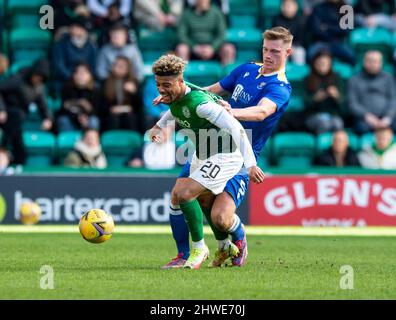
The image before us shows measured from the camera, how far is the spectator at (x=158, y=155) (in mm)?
16516

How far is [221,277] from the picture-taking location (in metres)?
8.73

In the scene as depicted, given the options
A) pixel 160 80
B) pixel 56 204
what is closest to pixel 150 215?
pixel 56 204

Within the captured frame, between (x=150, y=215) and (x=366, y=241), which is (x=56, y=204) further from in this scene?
(x=366, y=241)

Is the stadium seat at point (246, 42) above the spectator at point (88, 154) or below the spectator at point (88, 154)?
above

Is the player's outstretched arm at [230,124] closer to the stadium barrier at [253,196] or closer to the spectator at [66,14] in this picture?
the stadium barrier at [253,196]

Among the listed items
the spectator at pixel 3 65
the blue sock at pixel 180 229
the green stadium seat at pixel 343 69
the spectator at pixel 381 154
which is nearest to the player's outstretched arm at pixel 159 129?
the blue sock at pixel 180 229

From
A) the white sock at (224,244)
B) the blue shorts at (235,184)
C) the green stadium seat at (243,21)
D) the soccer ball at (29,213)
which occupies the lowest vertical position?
the soccer ball at (29,213)

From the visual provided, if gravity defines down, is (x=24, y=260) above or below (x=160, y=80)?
below

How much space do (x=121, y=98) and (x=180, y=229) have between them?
8.02 metres

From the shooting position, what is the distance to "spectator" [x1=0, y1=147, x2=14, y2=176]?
15.7 m

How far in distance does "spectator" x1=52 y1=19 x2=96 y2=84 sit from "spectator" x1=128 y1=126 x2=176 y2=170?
2.11 meters

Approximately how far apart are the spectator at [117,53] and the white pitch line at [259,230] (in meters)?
3.31

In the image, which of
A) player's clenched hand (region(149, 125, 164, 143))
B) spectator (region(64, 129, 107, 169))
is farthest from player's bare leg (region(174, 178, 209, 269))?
spectator (region(64, 129, 107, 169))
